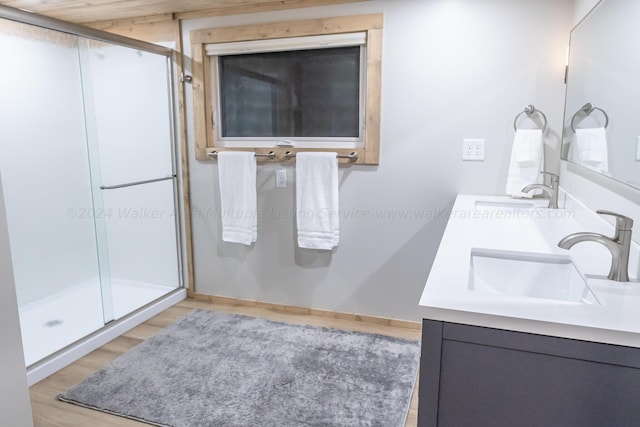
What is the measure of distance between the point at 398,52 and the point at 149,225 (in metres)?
2.01

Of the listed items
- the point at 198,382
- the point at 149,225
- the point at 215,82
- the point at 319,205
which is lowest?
the point at 198,382

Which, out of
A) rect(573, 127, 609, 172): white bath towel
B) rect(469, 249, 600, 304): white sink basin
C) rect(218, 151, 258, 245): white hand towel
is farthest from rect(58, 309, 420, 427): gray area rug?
rect(573, 127, 609, 172): white bath towel

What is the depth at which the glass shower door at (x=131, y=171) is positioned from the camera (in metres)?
2.65

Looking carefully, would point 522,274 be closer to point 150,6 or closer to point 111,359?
point 111,359

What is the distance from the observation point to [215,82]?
9.93 feet

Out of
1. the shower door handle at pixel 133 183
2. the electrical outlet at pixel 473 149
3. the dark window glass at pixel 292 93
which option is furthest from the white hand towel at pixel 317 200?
the shower door handle at pixel 133 183

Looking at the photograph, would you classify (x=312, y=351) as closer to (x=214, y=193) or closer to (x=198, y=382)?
(x=198, y=382)

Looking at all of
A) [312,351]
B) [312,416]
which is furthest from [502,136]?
[312,416]

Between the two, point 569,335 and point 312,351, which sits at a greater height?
point 569,335

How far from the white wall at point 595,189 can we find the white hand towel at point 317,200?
1.26 m

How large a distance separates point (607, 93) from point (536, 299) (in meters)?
0.93

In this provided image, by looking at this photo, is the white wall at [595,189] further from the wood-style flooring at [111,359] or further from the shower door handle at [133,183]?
the shower door handle at [133,183]

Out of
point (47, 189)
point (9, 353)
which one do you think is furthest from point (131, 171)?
point (9, 353)

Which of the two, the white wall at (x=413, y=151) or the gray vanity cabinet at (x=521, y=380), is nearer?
the gray vanity cabinet at (x=521, y=380)
